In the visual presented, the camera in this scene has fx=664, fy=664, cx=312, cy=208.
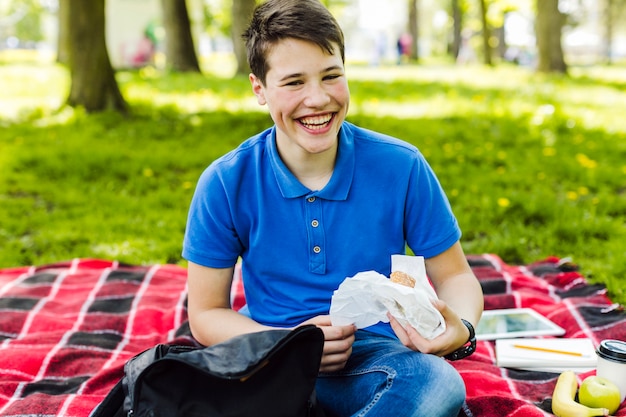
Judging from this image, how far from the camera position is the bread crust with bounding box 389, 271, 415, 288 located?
2082 mm

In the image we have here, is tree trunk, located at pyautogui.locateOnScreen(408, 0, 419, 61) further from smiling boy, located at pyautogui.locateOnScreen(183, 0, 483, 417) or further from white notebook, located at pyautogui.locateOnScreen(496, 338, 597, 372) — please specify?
smiling boy, located at pyautogui.locateOnScreen(183, 0, 483, 417)

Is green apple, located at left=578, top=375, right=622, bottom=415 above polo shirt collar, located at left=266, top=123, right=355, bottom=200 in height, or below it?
below

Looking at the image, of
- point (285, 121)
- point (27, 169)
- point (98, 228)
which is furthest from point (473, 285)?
point (27, 169)

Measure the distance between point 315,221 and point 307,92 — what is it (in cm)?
46

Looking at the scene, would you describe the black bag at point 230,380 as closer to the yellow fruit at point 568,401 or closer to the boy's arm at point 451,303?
the boy's arm at point 451,303

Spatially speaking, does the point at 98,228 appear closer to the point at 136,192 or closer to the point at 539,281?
the point at 136,192

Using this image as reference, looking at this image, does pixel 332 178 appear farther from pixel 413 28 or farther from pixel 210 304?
pixel 413 28

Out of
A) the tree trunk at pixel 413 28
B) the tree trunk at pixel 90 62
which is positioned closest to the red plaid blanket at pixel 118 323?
the tree trunk at pixel 90 62

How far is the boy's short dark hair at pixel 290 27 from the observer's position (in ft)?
7.38

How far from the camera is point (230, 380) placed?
190cm

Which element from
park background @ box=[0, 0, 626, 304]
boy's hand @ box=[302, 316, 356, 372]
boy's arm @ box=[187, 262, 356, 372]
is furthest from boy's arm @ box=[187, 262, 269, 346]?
park background @ box=[0, 0, 626, 304]

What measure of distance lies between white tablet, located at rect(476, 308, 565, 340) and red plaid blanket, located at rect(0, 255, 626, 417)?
0.07 m

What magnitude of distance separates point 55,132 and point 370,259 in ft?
18.9

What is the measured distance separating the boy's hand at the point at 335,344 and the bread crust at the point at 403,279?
22 centimetres
